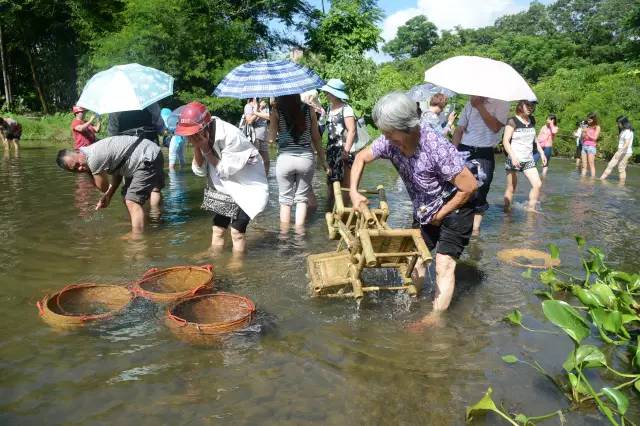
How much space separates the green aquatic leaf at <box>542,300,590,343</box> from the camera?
281cm

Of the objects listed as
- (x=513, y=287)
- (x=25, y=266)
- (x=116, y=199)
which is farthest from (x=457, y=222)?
(x=116, y=199)

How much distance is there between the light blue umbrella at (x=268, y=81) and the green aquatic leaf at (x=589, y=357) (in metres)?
3.98

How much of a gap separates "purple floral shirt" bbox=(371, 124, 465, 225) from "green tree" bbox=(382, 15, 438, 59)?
2794 inches

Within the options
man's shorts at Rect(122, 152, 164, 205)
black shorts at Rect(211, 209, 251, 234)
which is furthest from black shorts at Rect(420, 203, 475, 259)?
man's shorts at Rect(122, 152, 164, 205)

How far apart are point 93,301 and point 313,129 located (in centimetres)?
321

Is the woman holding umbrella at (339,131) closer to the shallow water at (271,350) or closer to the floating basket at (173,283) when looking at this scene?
the shallow water at (271,350)

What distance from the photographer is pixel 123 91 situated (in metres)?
6.08

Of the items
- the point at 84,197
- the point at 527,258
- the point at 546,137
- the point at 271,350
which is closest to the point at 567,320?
the point at 271,350

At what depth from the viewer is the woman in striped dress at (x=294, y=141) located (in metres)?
6.02

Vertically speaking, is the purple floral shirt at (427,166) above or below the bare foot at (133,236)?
above

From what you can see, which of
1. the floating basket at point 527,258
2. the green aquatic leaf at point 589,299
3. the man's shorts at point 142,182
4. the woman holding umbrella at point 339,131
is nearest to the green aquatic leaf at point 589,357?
the green aquatic leaf at point 589,299

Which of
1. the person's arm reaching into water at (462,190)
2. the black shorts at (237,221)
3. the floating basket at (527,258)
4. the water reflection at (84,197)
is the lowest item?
the floating basket at (527,258)

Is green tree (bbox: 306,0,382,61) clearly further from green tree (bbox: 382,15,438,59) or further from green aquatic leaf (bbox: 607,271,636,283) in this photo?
green tree (bbox: 382,15,438,59)

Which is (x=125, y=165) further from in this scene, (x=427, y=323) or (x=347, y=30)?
(x=347, y=30)
